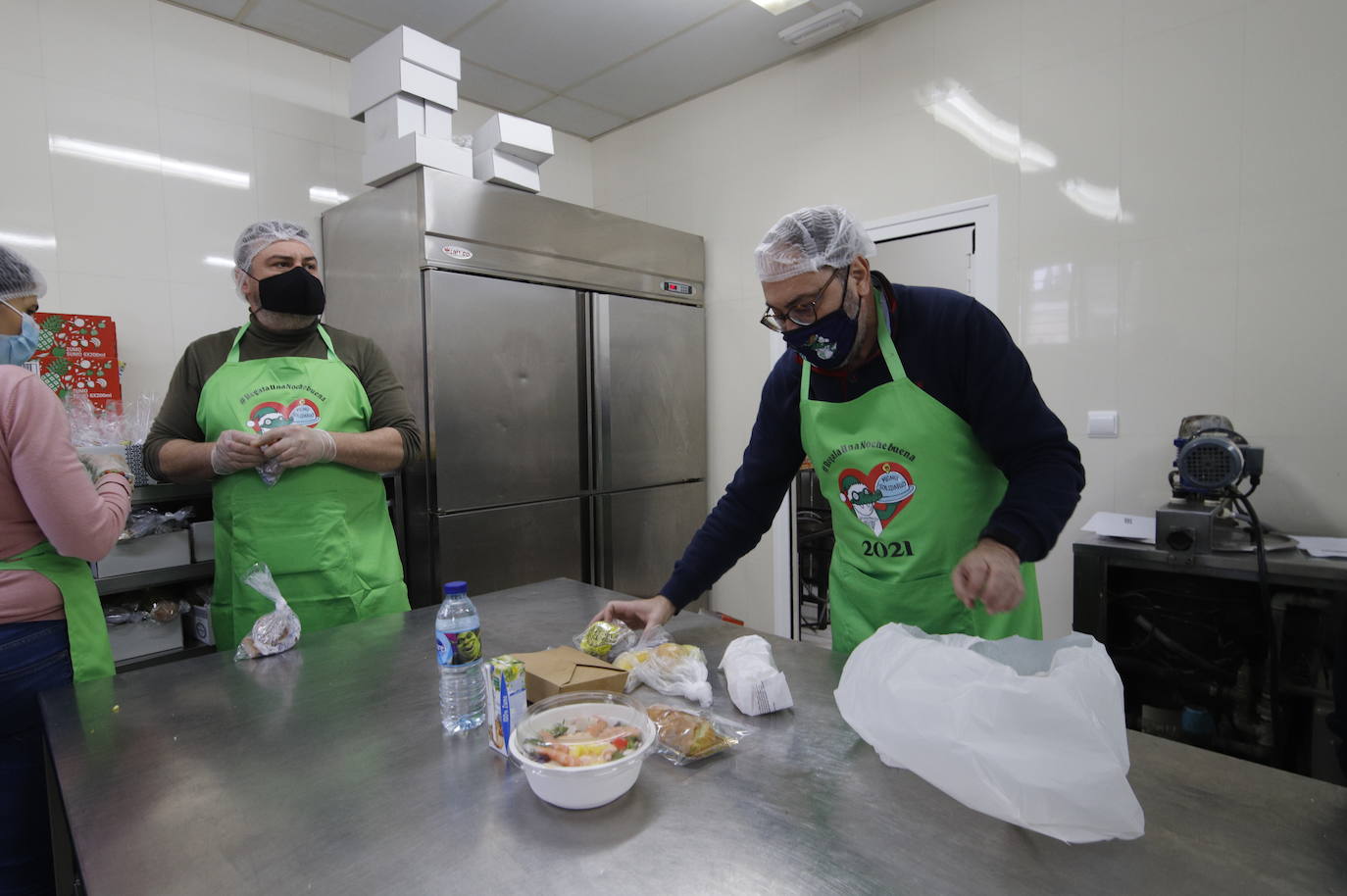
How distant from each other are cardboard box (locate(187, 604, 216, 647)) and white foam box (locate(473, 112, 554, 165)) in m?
2.04

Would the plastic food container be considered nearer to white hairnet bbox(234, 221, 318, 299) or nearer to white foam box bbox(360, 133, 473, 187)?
white hairnet bbox(234, 221, 318, 299)

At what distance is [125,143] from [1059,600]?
3.97 metres

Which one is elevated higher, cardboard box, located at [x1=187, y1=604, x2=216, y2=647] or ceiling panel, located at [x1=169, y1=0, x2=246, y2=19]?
ceiling panel, located at [x1=169, y1=0, x2=246, y2=19]

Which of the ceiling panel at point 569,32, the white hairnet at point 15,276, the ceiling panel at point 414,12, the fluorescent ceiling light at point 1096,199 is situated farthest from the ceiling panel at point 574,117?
the white hairnet at point 15,276

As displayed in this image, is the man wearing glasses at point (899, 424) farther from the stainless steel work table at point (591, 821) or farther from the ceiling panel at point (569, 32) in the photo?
the ceiling panel at point (569, 32)

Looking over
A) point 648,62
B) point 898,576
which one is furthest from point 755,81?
point 898,576

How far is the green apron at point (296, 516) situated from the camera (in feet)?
6.23

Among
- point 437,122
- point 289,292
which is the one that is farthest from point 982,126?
point 289,292

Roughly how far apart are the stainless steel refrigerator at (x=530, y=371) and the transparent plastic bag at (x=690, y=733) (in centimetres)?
194

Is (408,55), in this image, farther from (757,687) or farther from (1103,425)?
(1103,425)

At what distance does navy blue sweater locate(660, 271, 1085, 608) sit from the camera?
1.29 m

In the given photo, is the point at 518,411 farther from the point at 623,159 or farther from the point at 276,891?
the point at 276,891

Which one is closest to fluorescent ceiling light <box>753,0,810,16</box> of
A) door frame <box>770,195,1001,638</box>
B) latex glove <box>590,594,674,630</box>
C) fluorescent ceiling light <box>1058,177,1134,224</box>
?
door frame <box>770,195,1001,638</box>

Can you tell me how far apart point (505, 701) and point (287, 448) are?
1.10m
